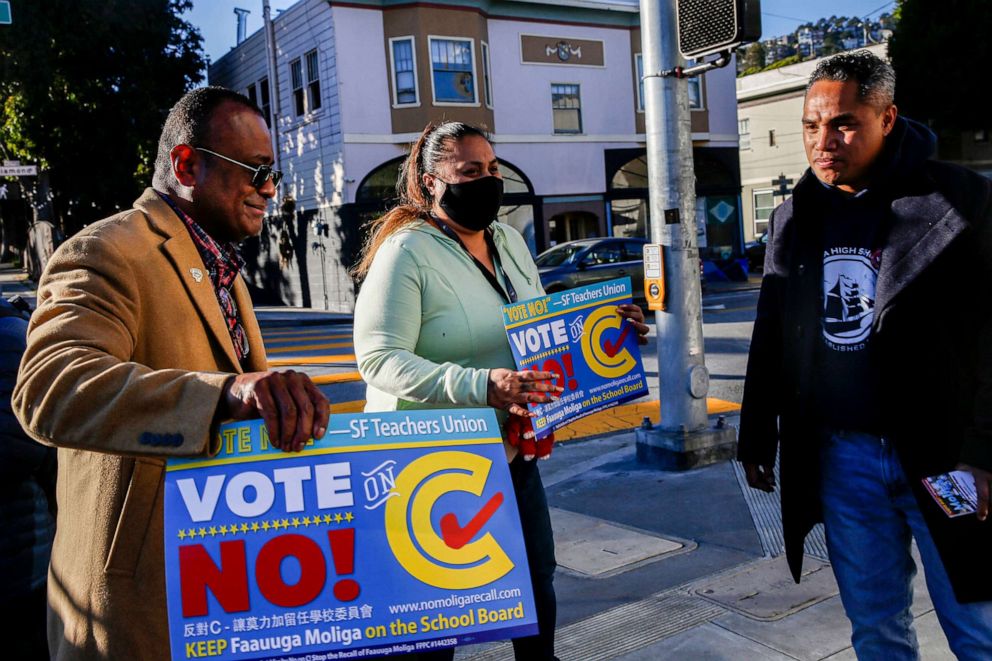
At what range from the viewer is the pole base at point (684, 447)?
6078 millimetres

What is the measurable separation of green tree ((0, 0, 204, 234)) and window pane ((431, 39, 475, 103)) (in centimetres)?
867

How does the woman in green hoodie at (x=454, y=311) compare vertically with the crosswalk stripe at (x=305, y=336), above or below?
above

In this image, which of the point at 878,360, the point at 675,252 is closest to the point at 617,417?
the point at 675,252

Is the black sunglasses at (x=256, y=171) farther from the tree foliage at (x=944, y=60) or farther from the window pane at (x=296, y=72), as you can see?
the tree foliage at (x=944, y=60)

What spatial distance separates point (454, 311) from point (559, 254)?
15.0 m

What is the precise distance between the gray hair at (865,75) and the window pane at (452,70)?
64.7 feet

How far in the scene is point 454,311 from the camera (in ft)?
8.84

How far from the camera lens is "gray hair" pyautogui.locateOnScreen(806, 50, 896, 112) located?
249 cm

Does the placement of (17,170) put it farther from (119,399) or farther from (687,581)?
(119,399)

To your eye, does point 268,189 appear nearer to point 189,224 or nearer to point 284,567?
point 189,224

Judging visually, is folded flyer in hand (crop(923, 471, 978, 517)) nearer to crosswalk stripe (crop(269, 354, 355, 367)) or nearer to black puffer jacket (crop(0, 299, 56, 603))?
black puffer jacket (crop(0, 299, 56, 603))

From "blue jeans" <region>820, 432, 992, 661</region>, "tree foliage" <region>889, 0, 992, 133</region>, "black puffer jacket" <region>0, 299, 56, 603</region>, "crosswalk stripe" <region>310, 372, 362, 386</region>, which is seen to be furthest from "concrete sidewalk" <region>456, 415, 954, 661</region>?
"tree foliage" <region>889, 0, 992, 133</region>

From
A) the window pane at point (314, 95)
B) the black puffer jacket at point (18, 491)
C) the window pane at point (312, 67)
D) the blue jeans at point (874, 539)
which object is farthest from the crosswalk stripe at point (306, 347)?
the blue jeans at point (874, 539)

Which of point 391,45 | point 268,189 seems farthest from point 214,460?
point 391,45
